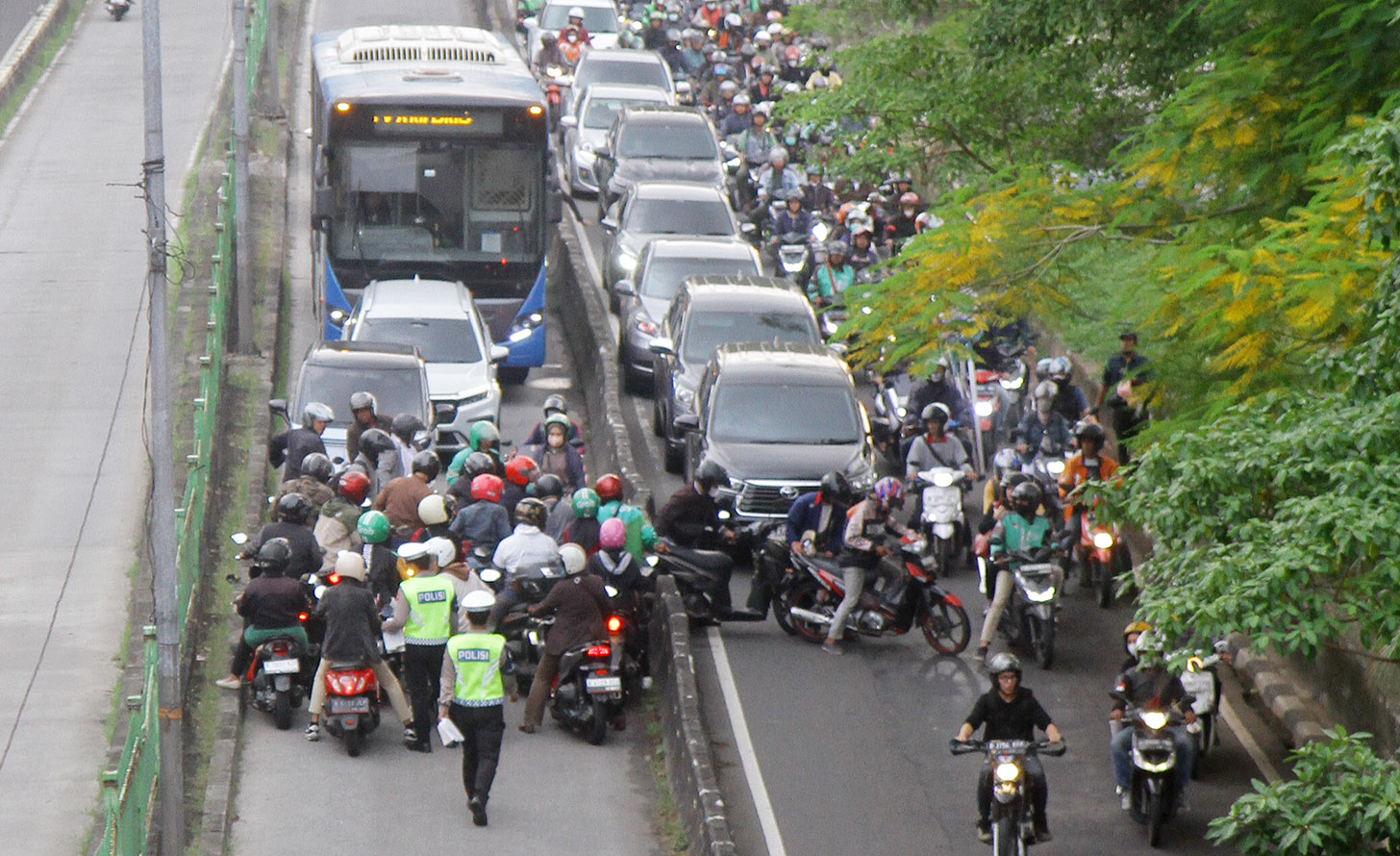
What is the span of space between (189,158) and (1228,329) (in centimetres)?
3139

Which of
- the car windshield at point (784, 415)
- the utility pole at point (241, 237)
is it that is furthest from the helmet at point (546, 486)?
the utility pole at point (241, 237)

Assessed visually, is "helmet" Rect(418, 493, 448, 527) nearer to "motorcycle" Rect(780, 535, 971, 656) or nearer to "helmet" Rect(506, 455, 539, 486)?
"helmet" Rect(506, 455, 539, 486)

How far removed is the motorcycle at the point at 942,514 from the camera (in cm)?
1947

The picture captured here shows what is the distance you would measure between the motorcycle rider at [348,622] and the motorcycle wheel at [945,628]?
4999mm

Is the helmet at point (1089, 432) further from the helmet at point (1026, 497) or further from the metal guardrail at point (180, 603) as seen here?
the metal guardrail at point (180, 603)

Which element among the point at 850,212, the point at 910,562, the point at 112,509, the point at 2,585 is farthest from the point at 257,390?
the point at 910,562

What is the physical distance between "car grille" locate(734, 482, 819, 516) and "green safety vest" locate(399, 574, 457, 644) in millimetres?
5432

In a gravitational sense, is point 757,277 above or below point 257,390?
above

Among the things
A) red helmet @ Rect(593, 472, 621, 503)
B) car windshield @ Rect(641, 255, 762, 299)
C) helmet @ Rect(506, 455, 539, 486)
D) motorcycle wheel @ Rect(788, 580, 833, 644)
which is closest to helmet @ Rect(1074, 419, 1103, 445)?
motorcycle wheel @ Rect(788, 580, 833, 644)

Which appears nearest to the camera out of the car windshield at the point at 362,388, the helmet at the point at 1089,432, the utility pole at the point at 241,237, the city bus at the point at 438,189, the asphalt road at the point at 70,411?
the asphalt road at the point at 70,411

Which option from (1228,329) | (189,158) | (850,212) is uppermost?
(1228,329)

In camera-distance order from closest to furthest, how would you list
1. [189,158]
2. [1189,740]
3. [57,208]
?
1. [1189,740]
2. [57,208]
3. [189,158]

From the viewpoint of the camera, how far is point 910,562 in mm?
17875

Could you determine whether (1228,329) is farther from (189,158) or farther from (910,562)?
(189,158)
